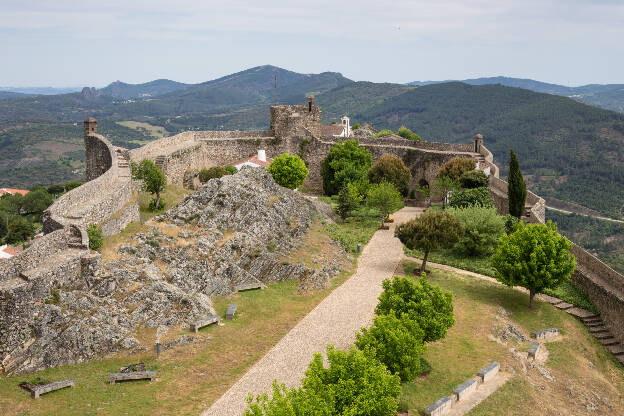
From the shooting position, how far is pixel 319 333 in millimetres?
23234

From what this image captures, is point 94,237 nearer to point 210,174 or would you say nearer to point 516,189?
point 210,174

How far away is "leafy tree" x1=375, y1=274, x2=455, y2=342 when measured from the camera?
20.7 m

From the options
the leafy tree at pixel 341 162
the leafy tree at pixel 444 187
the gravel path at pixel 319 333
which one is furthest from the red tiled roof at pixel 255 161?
the gravel path at pixel 319 333

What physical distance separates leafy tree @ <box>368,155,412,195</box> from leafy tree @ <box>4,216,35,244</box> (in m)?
44.5

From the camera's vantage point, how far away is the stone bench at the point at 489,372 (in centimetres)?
2097

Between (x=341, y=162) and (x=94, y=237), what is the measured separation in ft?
103

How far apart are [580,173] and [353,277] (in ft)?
379

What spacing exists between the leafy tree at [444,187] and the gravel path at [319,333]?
13235mm

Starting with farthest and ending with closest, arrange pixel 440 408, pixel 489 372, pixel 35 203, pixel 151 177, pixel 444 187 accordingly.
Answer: pixel 35 203
pixel 444 187
pixel 151 177
pixel 489 372
pixel 440 408

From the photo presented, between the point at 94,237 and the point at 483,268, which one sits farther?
the point at 483,268

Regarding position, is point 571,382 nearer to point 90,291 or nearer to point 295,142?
point 90,291

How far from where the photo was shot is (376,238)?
128 ft

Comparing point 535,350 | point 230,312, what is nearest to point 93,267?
point 230,312

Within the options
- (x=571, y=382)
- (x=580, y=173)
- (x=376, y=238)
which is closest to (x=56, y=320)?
(x=571, y=382)
